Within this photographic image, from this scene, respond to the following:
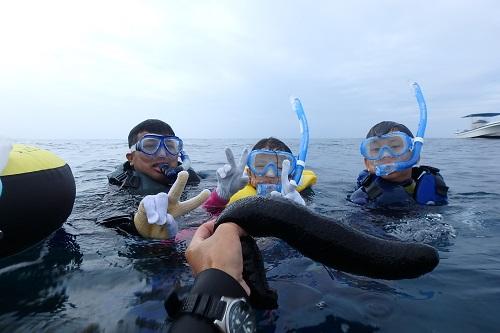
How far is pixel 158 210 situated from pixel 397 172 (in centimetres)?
324

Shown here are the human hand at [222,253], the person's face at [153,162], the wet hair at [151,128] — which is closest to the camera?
the human hand at [222,253]

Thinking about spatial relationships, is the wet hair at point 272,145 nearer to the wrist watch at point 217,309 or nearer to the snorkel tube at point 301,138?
the snorkel tube at point 301,138

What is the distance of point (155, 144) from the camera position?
5.31m

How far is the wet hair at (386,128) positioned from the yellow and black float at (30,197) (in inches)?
150

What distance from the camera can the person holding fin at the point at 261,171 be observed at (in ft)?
13.1

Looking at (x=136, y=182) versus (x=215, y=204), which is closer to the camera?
(x=215, y=204)

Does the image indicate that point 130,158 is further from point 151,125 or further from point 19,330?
point 19,330

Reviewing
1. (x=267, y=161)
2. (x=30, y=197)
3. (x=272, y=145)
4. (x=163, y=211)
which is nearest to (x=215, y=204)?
(x=267, y=161)

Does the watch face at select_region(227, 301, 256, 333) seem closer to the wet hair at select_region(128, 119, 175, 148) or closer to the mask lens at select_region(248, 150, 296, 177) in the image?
the mask lens at select_region(248, 150, 296, 177)

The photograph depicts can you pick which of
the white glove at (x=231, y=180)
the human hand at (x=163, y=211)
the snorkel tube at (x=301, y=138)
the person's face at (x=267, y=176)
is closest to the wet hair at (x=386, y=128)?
the snorkel tube at (x=301, y=138)

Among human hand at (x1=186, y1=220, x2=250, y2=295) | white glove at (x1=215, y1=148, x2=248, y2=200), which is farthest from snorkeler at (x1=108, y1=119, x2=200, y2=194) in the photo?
human hand at (x1=186, y1=220, x2=250, y2=295)

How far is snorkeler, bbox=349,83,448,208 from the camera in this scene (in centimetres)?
444

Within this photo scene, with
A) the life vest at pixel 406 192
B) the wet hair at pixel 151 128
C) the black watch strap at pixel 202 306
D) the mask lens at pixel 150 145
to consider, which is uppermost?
the wet hair at pixel 151 128

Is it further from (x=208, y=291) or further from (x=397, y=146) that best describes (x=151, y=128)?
(x=208, y=291)
